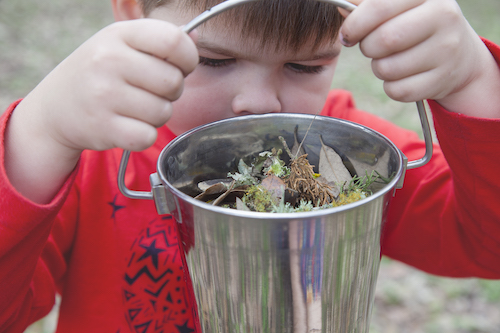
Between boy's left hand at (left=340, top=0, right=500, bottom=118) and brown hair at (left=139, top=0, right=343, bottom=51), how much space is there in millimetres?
194

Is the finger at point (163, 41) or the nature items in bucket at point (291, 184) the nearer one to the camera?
the finger at point (163, 41)

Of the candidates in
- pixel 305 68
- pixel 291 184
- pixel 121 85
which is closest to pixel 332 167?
pixel 291 184

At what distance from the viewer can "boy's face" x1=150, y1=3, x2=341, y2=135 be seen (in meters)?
0.93

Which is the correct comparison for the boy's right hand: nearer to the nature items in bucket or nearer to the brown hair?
the nature items in bucket

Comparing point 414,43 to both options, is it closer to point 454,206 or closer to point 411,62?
point 411,62

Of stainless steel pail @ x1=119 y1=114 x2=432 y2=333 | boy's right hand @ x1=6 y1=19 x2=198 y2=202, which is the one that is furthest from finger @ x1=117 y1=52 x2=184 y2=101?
stainless steel pail @ x1=119 y1=114 x2=432 y2=333

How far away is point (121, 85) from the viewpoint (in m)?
0.65

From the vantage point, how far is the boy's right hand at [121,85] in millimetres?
633

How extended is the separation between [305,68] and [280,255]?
62 cm

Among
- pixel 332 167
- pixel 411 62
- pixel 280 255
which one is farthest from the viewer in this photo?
pixel 332 167

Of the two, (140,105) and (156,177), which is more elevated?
(140,105)

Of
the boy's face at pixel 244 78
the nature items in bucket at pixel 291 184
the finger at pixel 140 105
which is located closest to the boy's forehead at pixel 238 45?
the boy's face at pixel 244 78

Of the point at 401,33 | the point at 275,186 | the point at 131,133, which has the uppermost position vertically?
the point at 401,33

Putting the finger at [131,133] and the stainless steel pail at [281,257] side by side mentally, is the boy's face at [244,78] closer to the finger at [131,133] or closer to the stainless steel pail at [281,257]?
the stainless steel pail at [281,257]
